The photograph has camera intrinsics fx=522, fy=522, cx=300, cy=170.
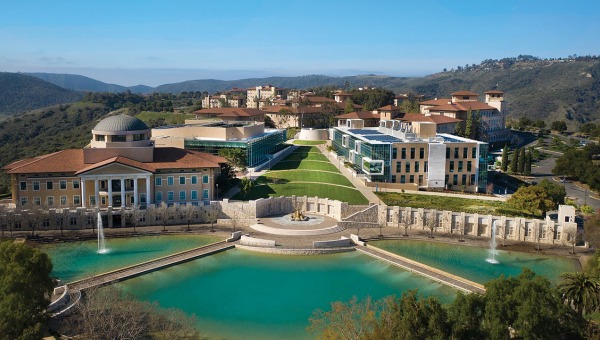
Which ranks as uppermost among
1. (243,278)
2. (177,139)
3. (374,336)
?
(177,139)

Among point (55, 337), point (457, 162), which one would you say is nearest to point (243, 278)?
point (55, 337)

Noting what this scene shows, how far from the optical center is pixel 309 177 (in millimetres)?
62469

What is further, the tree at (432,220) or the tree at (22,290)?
the tree at (432,220)

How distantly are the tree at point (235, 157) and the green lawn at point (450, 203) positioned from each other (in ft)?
56.6

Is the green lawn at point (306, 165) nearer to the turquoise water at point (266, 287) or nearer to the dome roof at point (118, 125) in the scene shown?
the dome roof at point (118, 125)

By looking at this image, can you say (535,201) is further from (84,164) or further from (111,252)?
(84,164)

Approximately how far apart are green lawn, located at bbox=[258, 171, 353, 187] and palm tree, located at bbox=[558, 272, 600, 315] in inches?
1343

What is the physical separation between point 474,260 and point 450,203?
13166mm

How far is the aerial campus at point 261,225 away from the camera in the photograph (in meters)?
33.8

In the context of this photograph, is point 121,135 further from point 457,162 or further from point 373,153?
point 457,162

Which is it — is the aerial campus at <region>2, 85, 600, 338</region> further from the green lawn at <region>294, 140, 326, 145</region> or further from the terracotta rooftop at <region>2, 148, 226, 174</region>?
the green lawn at <region>294, 140, 326, 145</region>

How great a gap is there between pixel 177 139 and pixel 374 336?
4601 cm

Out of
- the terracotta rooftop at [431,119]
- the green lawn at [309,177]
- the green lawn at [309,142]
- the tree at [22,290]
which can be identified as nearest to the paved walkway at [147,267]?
the tree at [22,290]

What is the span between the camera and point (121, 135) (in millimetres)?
52281
